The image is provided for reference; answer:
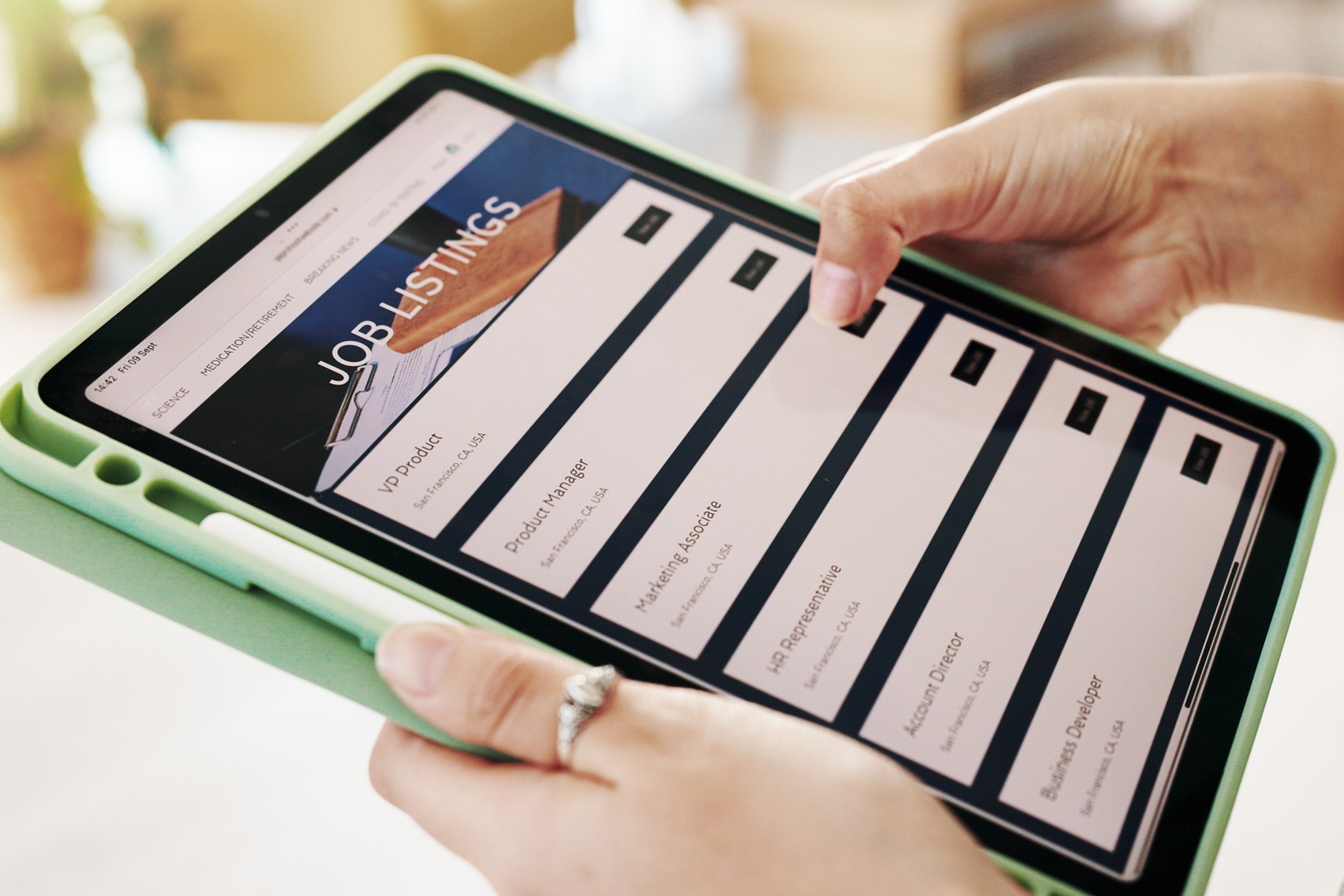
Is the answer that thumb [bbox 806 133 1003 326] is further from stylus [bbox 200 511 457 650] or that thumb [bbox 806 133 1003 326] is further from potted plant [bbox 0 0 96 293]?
potted plant [bbox 0 0 96 293]

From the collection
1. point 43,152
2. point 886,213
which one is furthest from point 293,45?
point 886,213

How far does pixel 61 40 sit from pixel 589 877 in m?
1.25

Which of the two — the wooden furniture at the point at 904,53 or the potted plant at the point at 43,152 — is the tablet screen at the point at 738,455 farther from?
the wooden furniture at the point at 904,53

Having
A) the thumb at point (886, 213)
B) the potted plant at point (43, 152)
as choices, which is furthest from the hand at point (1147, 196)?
the potted plant at point (43, 152)

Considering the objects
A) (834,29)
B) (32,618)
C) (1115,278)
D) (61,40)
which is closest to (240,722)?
(32,618)

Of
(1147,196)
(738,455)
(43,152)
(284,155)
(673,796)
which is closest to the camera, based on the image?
(673,796)

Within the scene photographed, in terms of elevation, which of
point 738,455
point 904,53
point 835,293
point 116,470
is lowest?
point 116,470

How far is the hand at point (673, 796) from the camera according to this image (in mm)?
388

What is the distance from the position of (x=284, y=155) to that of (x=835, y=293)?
125 cm

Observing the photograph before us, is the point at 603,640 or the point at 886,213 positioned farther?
the point at 886,213

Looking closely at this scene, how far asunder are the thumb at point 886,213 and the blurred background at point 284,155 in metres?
0.42

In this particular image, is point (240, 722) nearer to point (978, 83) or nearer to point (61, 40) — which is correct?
point (61, 40)

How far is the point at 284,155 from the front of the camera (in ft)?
4.97

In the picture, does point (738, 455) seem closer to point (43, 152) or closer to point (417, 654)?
point (417, 654)
